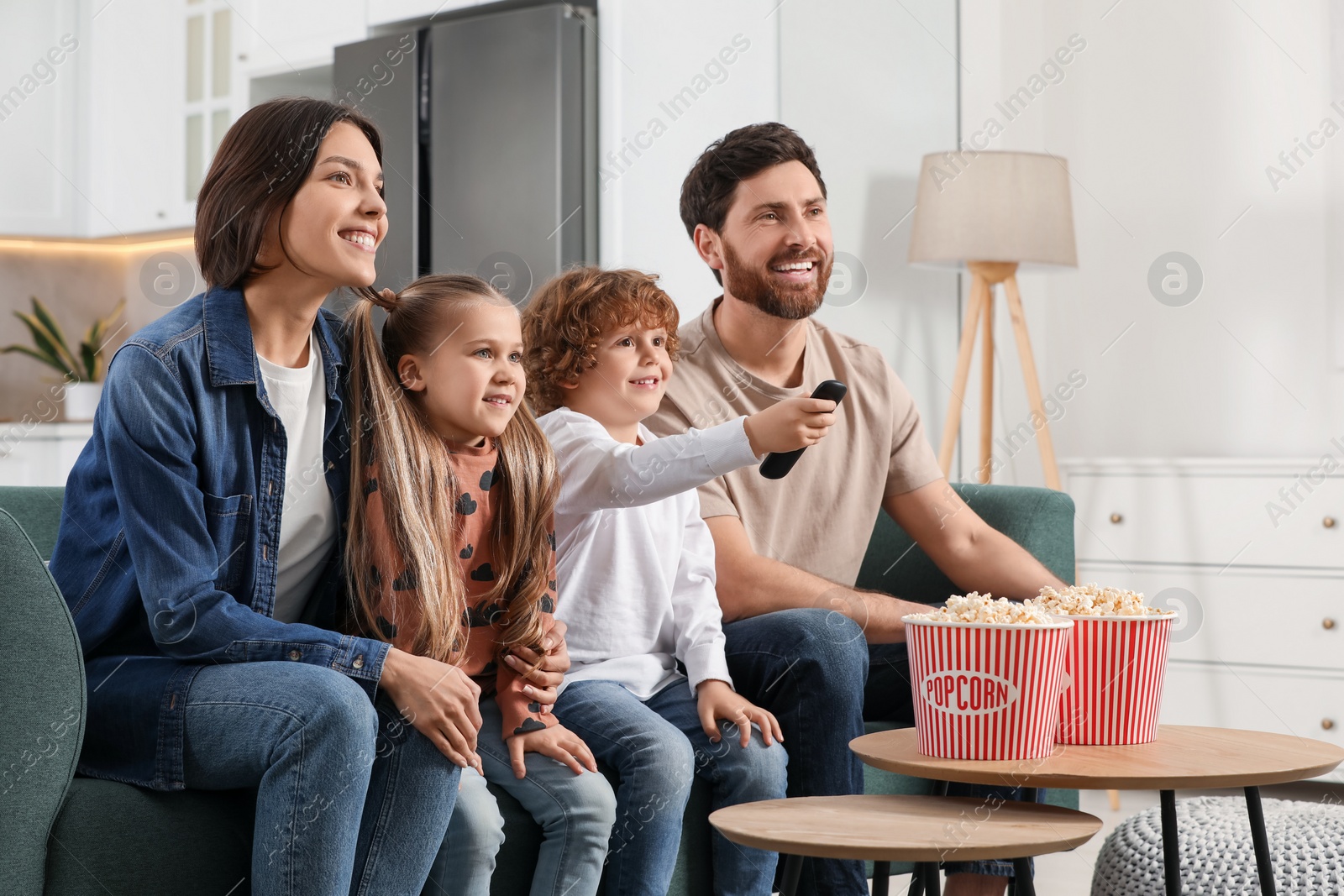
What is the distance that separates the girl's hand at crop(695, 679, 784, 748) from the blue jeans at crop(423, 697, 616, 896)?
0.18 metres

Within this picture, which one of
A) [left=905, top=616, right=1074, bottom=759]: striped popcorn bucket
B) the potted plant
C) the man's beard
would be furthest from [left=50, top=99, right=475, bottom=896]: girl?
the potted plant

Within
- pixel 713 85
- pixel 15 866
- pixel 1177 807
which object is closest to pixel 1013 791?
pixel 1177 807

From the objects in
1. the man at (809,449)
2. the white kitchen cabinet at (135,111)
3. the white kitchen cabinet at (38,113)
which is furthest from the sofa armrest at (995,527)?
the white kitchen cabinet at (38,113)

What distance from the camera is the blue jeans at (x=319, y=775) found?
115 centimetres

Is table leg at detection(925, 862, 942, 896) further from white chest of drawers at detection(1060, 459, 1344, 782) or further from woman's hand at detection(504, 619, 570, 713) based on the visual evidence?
white chest of drawers at detection(1060, 459, 1344, 782)

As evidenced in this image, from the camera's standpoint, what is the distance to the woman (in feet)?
3.85

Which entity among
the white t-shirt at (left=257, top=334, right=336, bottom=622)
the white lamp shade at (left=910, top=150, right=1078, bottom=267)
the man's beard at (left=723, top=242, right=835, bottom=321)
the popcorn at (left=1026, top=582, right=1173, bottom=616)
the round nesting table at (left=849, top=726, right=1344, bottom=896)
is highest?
the white lamp shade at (left=910, top=150, right=1078, bottom=267)

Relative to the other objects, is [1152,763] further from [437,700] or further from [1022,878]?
[437,700]

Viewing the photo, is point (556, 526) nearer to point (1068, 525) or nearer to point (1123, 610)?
point (1123, 610)

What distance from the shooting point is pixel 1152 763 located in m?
1.19

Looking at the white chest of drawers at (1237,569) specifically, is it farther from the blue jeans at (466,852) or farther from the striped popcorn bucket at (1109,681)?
the blue jeans at (466,852)

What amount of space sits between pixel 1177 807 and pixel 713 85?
7.70 feet

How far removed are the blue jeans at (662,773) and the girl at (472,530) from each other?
0.05 metres

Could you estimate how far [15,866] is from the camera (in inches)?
44.6
